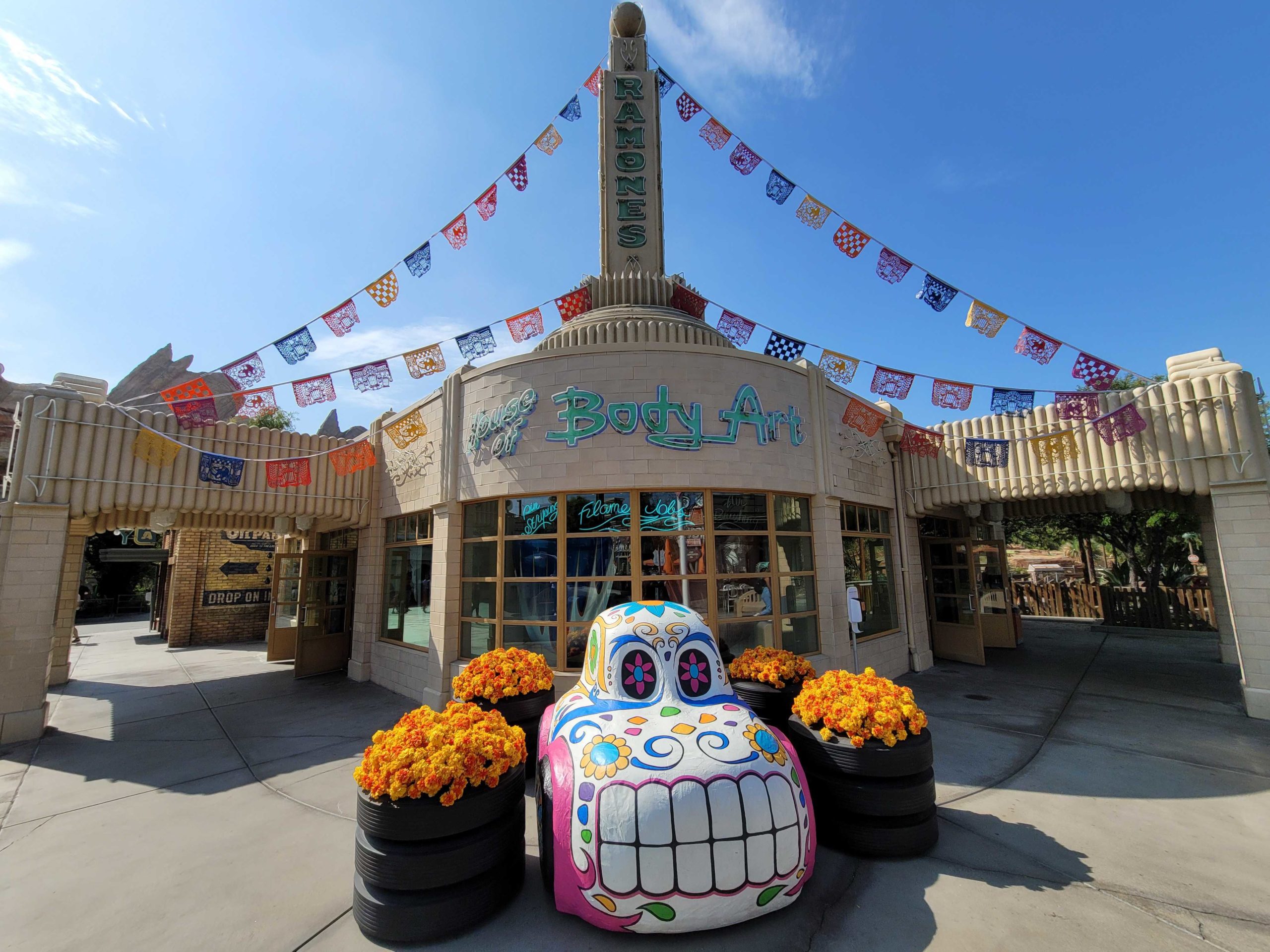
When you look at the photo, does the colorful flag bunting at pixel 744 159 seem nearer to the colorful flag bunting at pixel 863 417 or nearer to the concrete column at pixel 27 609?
the colorful flag bunting at pixel 863 417

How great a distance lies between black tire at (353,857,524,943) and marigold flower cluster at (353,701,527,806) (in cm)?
51

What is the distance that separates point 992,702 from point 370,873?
328 inches

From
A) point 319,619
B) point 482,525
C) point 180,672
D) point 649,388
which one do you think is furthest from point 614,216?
point 180,672

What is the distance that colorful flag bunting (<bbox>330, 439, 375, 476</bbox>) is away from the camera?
31.9 feet

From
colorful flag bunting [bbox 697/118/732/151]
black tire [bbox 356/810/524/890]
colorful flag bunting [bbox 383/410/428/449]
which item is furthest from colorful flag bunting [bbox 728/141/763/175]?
black tire [bbox 356/810/524/890]

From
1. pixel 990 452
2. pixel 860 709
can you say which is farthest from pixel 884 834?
pixel 990 452

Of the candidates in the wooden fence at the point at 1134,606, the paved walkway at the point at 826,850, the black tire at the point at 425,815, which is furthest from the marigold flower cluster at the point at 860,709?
the wooden fence at the point at 1134,606

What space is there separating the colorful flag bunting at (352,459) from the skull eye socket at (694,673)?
8.04 metres

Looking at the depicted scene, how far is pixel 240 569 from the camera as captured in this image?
17.5 meters

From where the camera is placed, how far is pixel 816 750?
399cm

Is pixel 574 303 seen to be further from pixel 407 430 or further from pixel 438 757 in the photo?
pixel 438 757

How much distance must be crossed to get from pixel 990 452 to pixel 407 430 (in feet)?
33.1

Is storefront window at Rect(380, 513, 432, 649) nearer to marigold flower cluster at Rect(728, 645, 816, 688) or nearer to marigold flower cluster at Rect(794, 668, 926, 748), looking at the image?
marigold flower cluster at Rect(728, 645, 816, 688)

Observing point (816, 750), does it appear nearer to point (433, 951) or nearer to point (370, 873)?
point (433, 951)
